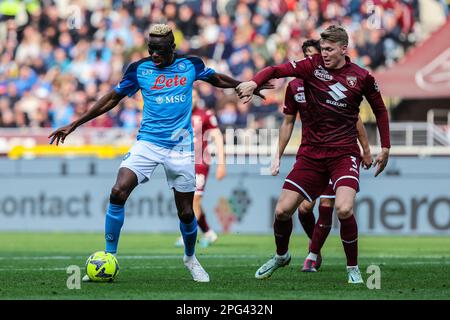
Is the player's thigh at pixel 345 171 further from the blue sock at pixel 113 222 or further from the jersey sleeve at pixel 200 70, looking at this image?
the blue sock at pixel 113 222

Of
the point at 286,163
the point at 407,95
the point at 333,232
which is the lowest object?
the point at 333,232

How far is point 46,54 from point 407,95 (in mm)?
9220

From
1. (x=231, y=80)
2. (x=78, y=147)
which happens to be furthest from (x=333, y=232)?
(x=231, y=80)

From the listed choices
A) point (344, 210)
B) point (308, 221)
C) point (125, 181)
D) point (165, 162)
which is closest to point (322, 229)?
point (308, 221)

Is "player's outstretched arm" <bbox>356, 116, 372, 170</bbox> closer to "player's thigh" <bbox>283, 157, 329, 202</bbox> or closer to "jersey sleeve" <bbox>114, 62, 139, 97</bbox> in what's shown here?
"player's thigh" <bbox>283, 157, 329, 202</bbox>

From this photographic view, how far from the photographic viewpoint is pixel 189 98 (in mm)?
10859

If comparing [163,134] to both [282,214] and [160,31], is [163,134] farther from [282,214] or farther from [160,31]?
[282,214]

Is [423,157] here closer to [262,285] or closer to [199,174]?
[199,174]

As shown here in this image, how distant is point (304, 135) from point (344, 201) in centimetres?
105

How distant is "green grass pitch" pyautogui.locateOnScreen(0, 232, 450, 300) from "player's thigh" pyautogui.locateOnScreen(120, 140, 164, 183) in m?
1.05

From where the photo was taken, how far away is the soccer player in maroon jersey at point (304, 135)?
36.5 ft

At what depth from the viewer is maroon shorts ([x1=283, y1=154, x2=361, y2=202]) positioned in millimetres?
10570

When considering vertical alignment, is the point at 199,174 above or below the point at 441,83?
below

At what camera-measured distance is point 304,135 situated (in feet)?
36.2
